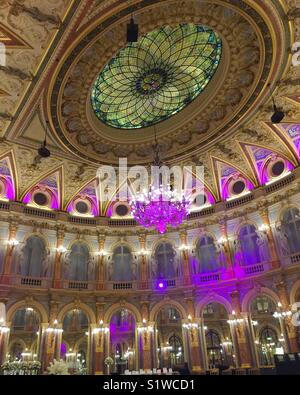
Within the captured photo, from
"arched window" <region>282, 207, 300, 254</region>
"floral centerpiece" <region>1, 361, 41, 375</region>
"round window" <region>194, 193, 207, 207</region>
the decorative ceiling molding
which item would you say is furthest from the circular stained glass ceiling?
"floral centerpiece" <region>1, 361, 41, 375</region>

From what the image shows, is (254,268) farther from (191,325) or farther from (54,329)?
(54,329)

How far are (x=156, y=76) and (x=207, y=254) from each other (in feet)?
36.7

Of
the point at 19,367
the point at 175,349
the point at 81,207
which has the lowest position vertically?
the point at 19,367

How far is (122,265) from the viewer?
19953mm

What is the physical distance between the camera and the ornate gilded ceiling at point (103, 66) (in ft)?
33.9

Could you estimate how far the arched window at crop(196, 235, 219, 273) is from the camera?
18984 mm

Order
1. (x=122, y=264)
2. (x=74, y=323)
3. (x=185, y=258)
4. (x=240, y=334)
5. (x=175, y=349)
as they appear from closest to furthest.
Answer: (x=240, y=334), (x=185, y=258), (x=122, y=264), (x=175, y=349), (x=74, y=323)

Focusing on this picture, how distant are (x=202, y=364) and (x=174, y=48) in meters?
16.2

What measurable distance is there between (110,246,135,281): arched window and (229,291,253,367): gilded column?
255 inches

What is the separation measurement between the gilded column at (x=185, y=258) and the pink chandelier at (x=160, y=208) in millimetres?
7469

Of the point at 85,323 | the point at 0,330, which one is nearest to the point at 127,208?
the point at 0,330

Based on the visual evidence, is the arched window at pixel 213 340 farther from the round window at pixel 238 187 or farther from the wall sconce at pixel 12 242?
the wall sconce at pixel 12 242

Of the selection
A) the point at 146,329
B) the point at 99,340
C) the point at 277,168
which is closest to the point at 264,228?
the point at 277,168

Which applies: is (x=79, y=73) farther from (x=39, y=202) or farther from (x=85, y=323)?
(x=85, y=323)
